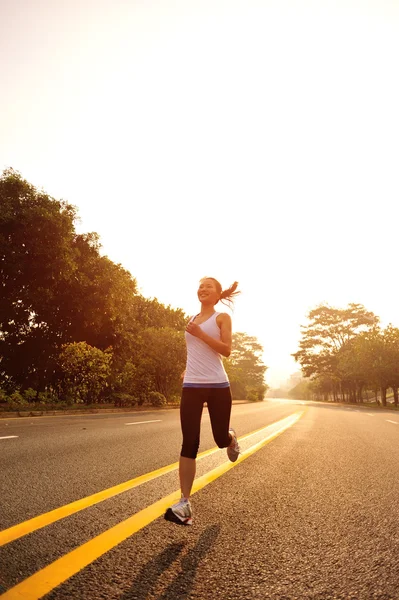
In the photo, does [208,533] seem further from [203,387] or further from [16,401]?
[16,401]

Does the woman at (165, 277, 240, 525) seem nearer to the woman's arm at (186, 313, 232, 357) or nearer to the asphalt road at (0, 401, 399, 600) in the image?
the woman's arm at (186, 313, 232, 357)

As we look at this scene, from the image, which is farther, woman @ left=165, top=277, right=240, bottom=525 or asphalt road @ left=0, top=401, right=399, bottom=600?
woman @ left=165, top=277, right=240, bottom=525

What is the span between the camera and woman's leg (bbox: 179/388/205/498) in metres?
3.23

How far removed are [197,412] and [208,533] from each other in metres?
0.83

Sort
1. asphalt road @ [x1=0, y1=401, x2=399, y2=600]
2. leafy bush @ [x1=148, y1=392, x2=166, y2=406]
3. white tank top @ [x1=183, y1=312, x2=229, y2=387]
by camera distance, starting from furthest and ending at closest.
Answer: leafy bush @ [x1=148, y1=392, x2=166, y2=406], white tank top @ [x1=183, y1=312, x2=229, y2=387], asphalt road @ [x1=0, y1=401, x2=399, y2=600]

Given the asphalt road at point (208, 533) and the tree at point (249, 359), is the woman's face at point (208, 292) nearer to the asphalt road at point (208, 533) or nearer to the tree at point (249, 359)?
the asphalt road at point (208, 533)

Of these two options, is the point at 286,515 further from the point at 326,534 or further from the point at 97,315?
the point at 97,315

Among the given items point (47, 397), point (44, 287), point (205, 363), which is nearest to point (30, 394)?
point (47, 397)

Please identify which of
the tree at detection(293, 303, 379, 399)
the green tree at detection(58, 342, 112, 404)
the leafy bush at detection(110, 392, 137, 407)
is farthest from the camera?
the tree at detection(293, 303, 379, 399)

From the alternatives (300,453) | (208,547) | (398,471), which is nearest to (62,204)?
(300,453)

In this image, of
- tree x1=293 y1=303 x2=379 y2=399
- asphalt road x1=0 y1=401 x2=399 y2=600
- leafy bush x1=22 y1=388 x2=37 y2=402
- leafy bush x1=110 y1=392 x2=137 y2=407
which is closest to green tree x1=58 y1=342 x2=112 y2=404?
leafy bush x1=110 y1=392 x2=137 y2=407

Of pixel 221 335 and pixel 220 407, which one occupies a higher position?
pixel 221 335

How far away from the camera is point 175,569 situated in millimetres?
2322

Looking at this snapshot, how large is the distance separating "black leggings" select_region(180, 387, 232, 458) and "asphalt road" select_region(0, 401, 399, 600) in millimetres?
573
